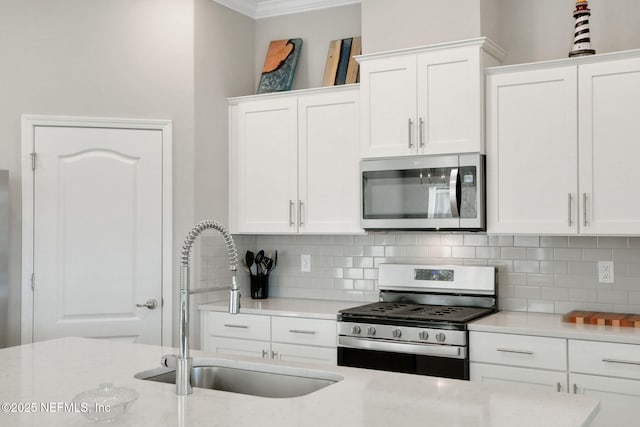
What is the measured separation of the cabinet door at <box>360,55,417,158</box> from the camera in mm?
3965

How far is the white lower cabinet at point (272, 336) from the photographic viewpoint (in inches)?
160

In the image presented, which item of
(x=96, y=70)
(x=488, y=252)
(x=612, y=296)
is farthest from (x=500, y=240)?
(x=96, y=70)

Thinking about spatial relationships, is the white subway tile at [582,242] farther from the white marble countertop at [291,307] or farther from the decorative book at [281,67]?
the decorative book at [281,67]

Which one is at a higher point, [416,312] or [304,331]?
[416,312]

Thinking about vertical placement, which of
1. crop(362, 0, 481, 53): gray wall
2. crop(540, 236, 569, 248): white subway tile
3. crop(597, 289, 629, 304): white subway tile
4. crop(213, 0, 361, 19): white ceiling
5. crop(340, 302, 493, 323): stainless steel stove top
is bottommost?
crop(340, 302, 493, 323): stainless steel stove top

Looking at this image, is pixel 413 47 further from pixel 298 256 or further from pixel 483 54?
pixel 298 256

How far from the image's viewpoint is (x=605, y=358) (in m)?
3.23

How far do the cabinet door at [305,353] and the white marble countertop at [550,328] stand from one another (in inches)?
35.7

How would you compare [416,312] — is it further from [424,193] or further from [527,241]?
[527,241]

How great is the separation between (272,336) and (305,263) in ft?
2.53

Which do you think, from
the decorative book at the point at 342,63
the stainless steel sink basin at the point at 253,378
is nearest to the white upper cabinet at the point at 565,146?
the decorative book at the point at 342,63

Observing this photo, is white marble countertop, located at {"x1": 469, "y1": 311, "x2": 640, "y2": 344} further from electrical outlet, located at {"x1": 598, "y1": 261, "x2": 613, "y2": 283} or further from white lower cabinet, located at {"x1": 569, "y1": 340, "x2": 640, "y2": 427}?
electrical outlet, located at {"x1": 598, "y1": 261, "x2": 613, "y2": 283}

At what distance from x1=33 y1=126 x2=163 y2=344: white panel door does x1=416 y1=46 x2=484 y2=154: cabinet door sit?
175 centimetres

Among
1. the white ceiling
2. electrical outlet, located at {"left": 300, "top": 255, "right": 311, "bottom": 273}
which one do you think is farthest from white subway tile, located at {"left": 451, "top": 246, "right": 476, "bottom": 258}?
the white ceiling
